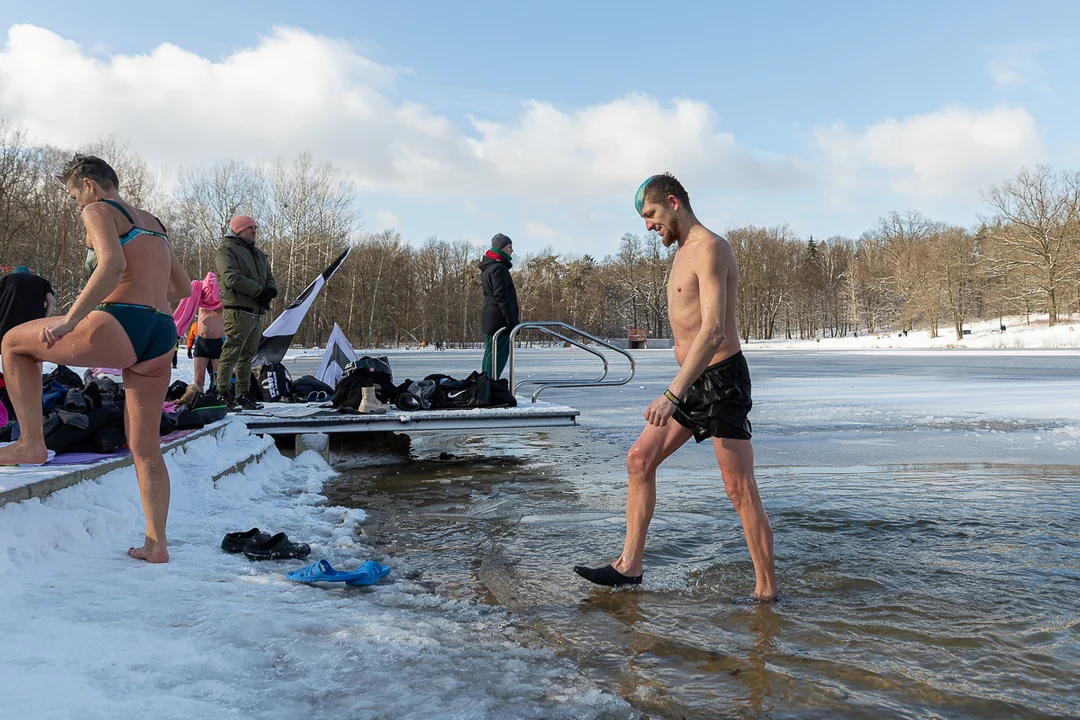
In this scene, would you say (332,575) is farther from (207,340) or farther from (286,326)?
(286,326)

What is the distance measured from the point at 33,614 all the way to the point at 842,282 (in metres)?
90.1

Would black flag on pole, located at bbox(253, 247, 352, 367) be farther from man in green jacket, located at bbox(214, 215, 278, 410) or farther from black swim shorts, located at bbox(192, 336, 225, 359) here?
man in green jacket, located at bbox(214, 215, 278, 410)

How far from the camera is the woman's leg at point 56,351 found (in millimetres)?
3090

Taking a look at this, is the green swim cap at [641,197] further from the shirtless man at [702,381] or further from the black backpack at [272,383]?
the black backpack at [272,383]

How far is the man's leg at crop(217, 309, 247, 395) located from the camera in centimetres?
761

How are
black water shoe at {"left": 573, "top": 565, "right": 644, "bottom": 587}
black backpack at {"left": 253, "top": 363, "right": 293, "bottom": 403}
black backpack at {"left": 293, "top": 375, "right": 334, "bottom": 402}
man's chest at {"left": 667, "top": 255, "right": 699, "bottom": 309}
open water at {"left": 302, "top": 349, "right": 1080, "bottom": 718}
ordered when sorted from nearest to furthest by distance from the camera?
open water at {"left": 302, "top": 349, "right": 1080, "bottom": 718}, man's chest at {"left": 667, "top": 255, "right": 699, "bottom": 309}, black water shoe at {"left": 573, "top": 565, "right": 644, "bottom": 587}, black backpack at {"left": 253, "top": 363, "right": 293, "bottom": 403}, black backpack at {"left": 293, "top": 375, "right": 334, "bottom": 402}

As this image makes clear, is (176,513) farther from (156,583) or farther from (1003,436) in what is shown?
(1003,436)

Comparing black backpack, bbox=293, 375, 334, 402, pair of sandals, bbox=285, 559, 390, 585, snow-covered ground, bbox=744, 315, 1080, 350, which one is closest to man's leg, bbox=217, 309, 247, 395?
black backpack, bbox=293, 375, 334, 402

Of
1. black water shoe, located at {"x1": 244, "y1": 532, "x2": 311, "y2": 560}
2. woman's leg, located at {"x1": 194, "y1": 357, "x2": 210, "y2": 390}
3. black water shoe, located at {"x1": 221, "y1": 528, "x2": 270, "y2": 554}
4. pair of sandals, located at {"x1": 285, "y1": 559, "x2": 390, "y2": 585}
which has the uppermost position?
woman's leg, located at {"x1": 194, "y1": 357, "x2": 210, "y2": 390}

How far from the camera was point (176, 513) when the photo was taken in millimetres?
4211

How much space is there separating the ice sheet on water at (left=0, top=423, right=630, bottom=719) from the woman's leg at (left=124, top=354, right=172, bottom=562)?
111 millimetres

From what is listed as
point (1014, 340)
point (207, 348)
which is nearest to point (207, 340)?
point (207, 348)

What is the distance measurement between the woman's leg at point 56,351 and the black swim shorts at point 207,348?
4724mm

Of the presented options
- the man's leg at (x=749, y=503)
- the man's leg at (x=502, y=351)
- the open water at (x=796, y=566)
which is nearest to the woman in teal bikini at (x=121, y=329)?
the open water at (x=796, y=566)
